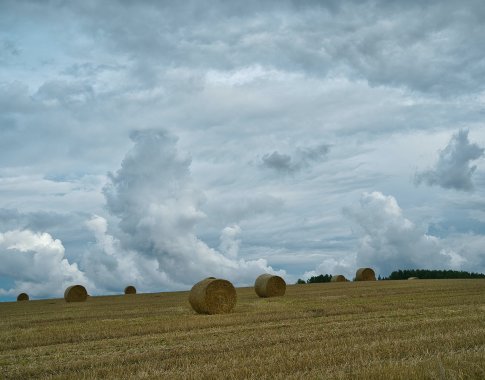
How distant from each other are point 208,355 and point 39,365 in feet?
9.88

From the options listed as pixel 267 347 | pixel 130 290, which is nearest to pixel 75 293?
pixel 130 290

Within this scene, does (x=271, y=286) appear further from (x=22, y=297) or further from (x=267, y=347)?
(x=22, y=297)

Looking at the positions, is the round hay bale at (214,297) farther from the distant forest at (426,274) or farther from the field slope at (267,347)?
the distant forest at (426,274)

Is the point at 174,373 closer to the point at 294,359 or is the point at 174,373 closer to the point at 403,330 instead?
the point at 294,359

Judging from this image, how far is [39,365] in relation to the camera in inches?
380

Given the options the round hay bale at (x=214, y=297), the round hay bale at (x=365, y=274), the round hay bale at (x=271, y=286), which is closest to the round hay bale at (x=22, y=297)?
the round hay bale at (x=271, y=286)

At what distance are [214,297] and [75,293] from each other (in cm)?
1799

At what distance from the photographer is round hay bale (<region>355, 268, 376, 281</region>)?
149 feet

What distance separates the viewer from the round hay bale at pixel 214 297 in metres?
20.4

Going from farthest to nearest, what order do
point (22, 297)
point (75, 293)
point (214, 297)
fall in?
point (22, 297) < point (75, 293) < point (214, 297)

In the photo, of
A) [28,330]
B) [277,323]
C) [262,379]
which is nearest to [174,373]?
[262,379]

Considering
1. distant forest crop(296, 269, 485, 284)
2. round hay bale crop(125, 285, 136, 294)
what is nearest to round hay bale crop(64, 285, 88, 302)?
round hay bale crop(125, 285, 136, 294)

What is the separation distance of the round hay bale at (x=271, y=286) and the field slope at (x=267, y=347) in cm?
1148

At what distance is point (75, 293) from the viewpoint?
116 ft
